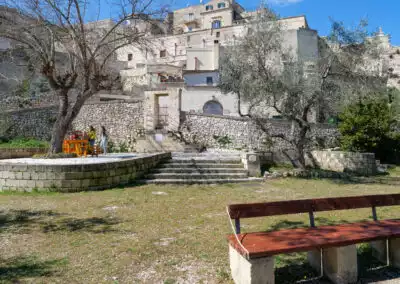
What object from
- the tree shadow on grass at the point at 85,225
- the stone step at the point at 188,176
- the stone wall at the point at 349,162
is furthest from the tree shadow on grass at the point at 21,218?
the stone wall at the point at 349,162

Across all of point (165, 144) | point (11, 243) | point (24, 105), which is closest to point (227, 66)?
point (165, 144)

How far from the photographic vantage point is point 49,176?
25.9 feet

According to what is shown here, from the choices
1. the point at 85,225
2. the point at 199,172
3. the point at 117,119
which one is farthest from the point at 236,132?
the point at 85,225

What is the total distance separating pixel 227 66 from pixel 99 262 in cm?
1136

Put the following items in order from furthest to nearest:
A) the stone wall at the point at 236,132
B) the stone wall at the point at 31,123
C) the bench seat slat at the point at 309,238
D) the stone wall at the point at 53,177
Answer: the stone wall at the point at 31,123 → the stone wall at the point at 236,132 → the stone wall at the point at 53,177 → the bench seat slat at the point at 309,238

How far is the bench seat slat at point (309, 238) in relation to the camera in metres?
2.78

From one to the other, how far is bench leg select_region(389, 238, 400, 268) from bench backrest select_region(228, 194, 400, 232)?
485 mm

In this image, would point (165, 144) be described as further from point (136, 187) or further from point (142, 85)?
point (142, 85)

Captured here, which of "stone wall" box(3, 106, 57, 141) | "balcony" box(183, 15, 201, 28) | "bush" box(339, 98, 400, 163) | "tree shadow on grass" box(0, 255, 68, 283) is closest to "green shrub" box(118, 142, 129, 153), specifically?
"stone wall" box(3, 106, 57, 141)

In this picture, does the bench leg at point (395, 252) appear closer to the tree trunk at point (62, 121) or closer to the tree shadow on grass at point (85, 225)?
the tree shadow on grass at point (85, 225)

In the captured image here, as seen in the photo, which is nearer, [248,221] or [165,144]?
[248,221]

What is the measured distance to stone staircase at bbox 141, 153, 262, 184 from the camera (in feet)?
31.9

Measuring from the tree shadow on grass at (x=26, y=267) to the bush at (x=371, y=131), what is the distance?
632 inches

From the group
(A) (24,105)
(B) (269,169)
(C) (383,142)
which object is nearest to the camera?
(B) (269,169)
